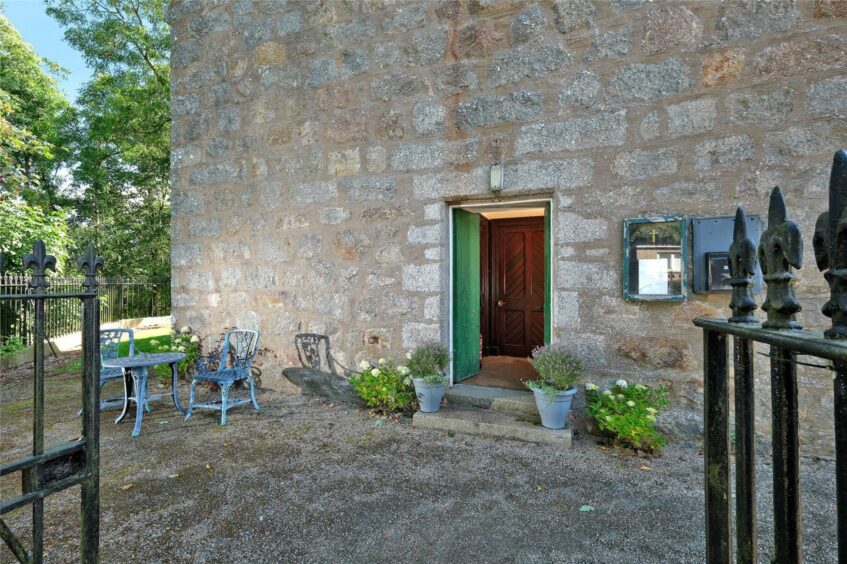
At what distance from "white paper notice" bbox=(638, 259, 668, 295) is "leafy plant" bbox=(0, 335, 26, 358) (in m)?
8.42

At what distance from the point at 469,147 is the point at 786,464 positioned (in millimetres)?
3406

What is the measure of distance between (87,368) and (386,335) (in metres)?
2.97

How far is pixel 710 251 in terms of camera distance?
10.1ft

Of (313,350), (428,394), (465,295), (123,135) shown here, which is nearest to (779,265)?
(428,394)

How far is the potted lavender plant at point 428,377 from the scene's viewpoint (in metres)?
3.67

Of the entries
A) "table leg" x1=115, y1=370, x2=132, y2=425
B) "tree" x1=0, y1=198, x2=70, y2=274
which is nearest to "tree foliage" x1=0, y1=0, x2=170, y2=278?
"tree" x1=0, y1=198, x2=70, y2=274

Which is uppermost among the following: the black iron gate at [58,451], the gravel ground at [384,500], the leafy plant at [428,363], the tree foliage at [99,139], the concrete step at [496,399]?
the tree foliage at [99,139]

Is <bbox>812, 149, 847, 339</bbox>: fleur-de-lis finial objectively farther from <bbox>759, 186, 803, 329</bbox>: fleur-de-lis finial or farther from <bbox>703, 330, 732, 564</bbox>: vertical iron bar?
<bbox>703, 330, 732, 564</bbox>: vertical iron bar

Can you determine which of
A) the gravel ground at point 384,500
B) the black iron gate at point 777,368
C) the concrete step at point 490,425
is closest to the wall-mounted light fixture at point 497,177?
the concrete step at point 490,425

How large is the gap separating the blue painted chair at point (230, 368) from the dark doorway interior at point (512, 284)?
314cm

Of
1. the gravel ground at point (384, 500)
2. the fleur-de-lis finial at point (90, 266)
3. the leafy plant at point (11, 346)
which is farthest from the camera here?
the leafy plant at point (11, 346)

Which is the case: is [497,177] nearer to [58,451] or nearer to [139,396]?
[58,451]

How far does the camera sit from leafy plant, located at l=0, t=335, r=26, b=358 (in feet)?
20.5

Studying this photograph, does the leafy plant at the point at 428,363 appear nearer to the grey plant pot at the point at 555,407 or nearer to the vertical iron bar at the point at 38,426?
the grey plant pot at the point at 555,407
